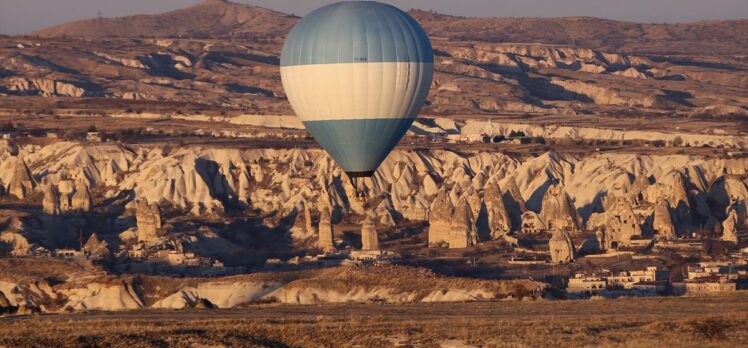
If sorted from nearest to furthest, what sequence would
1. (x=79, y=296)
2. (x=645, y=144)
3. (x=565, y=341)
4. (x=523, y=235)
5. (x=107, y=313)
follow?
(x=565, y=341) < (x=107, y=313) < (x=79, y=296) < (x=523, y=235) < (x=645, y=144)

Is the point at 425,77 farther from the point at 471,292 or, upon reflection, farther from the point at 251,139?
the point at 251,139

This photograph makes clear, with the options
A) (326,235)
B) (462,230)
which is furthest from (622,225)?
(326,235)

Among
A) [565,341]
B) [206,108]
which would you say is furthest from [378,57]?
[206,108]

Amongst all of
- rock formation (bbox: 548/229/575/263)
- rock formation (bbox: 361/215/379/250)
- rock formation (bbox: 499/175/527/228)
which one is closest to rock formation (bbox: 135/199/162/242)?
rock formation (bbox: 361/215/379/250)

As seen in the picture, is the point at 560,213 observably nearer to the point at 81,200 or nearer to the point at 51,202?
the point at 81,200

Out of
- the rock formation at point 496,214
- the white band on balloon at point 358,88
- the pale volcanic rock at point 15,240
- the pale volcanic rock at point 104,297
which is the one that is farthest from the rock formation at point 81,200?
the white band on balloon at point 358,88

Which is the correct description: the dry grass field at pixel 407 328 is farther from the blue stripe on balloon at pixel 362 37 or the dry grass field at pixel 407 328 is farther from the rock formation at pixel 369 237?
the rock formation at pixel 369 237

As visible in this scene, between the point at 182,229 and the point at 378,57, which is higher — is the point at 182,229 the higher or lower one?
the lower one
